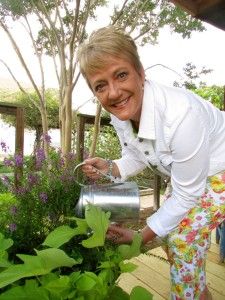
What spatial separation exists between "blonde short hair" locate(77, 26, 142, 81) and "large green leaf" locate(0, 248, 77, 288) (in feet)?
2.72

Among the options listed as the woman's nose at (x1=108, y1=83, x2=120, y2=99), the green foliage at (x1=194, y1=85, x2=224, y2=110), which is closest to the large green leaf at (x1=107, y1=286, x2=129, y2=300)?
the woman's nose at (x1=108, y1=83, x2=120, y2=99)

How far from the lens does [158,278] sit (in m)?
2.27

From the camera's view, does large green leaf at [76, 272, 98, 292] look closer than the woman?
Yes

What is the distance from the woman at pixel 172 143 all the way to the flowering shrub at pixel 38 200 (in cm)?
16

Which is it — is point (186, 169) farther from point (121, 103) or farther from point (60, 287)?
point (60, 287)

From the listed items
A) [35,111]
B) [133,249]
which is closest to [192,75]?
[133,249]

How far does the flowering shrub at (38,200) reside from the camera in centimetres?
111

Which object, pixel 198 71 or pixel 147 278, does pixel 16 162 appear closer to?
pixel 147 278

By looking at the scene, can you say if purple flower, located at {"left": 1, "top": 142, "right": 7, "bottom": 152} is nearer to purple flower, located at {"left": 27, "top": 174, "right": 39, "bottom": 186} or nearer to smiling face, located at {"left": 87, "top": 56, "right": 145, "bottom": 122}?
purple flower, located at {"left": 27, "top": 174, "right": 39, "bottom": 186}

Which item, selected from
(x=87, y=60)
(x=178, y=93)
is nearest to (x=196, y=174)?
(x=178, y=93)

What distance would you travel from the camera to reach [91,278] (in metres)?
0.50

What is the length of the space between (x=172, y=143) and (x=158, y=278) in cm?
134

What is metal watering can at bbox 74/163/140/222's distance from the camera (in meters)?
1.18

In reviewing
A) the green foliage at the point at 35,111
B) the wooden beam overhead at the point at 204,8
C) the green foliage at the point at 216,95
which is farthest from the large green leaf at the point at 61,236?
the green foliage at the point at 35,111
